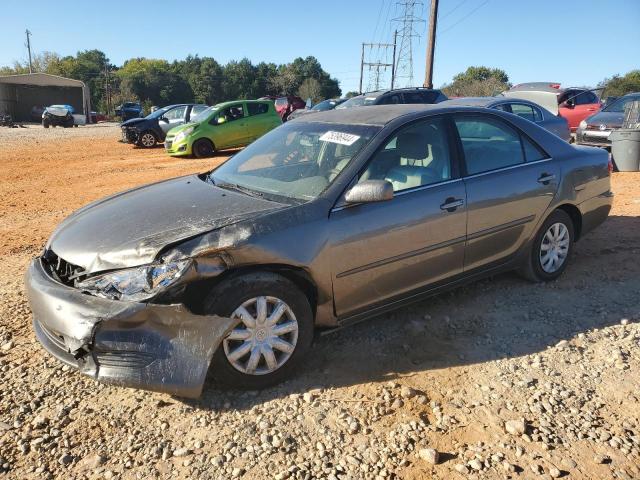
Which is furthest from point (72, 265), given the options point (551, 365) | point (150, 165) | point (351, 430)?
point (150, 165)

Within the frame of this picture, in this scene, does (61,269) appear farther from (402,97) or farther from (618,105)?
(618,105)

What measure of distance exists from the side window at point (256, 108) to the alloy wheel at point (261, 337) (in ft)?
44.2

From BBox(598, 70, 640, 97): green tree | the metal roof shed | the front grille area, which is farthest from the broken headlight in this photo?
BBox(598, 70, 640, 97): green tree

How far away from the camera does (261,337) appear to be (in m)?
2.96

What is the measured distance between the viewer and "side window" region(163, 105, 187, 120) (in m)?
19.0

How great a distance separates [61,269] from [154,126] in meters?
16.6

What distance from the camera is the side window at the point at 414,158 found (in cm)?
355

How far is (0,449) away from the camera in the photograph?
258 centimetres

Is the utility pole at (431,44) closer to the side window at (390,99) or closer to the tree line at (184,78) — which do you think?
the side window at (390,99)

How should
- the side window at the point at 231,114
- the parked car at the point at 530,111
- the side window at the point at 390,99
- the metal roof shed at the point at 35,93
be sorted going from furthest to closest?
the metal roof shed at the point at 35,93 → the side window at the point at 231,114 → the side window at the point at 390,99 → the parked car at the point at 530,111

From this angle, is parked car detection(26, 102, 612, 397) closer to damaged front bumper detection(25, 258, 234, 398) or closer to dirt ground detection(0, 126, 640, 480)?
damaged front bumper detection(25, 258, 234, 398)

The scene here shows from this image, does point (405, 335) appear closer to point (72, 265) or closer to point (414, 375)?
point (414, 375)

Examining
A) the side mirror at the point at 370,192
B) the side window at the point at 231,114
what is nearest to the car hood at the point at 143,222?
the side mirror at the point at 370,192

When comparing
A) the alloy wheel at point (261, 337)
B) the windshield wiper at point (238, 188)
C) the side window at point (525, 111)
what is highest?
the side window at point (525, 111)
